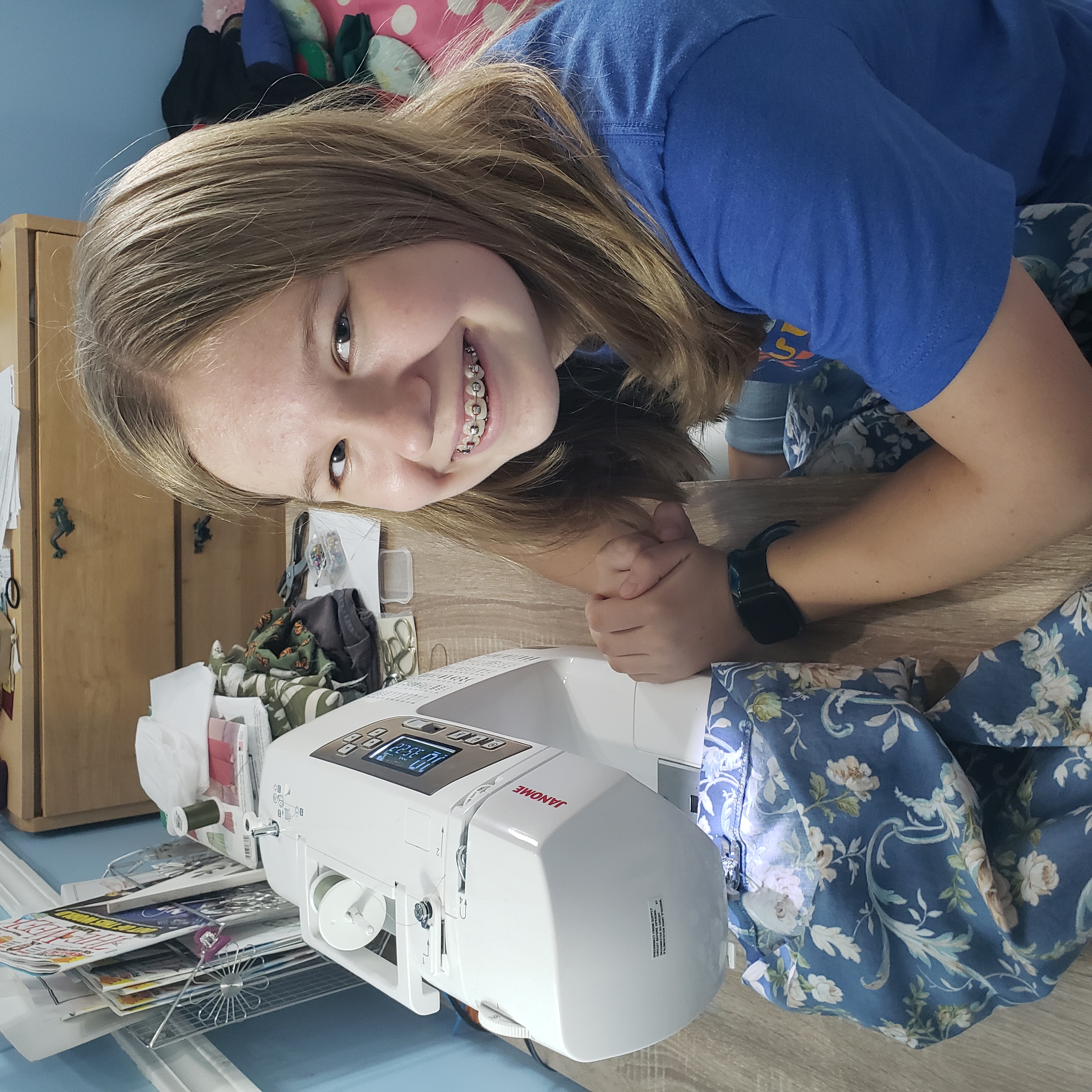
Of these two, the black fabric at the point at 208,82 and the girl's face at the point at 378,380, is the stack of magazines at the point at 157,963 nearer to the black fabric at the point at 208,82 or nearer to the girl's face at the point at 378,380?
the girl's face at the point at 378,380

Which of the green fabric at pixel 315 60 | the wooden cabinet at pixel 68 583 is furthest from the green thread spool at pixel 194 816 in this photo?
the green fabric at pixel 315 60

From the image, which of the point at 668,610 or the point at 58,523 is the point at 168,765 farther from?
the point at 668,610

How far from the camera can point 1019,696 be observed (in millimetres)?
676

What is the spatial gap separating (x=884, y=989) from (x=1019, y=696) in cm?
24

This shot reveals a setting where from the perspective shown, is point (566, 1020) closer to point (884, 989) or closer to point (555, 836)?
point (555, 836)

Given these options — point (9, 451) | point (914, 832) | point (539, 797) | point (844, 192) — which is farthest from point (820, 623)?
point (9, 451)

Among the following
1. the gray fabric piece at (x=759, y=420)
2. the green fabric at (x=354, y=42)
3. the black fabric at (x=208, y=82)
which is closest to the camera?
the gray fabric piece at (x=759, y=420)

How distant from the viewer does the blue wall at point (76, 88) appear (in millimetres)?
2410

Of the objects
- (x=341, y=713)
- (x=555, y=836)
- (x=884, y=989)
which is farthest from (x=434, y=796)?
(x=884, y=989)

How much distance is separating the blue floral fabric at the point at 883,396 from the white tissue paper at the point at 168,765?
1.21m

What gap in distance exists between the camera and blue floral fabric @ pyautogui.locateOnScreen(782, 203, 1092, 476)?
0.70 meters

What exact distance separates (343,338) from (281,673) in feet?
3.41

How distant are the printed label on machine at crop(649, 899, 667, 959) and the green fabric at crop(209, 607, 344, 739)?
893 millimetres

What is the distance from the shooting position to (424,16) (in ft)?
6.66
